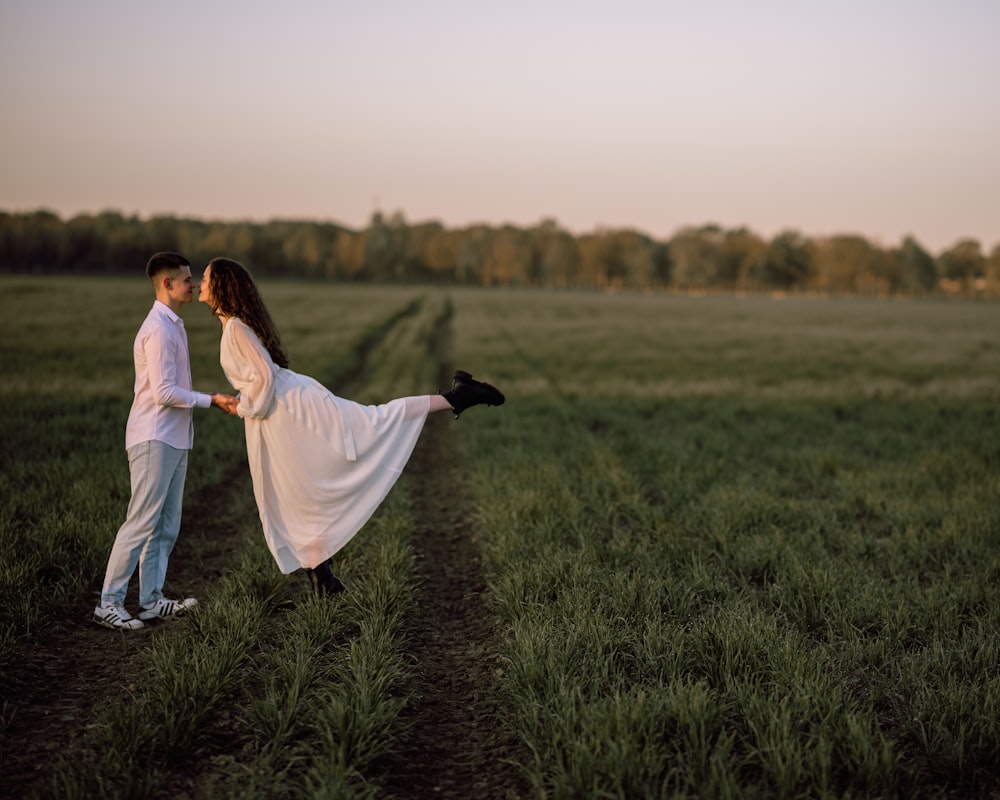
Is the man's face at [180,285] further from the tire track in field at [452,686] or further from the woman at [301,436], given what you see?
the tire track in field at [452,686]

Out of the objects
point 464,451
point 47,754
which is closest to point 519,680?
point 47,754

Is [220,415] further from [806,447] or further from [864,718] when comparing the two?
[864,718]

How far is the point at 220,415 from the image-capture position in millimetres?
11977

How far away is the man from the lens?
14.9 ft

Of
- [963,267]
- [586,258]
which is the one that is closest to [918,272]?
[963,267]

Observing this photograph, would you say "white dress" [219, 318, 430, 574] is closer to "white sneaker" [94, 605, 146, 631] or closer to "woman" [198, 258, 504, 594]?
"woman" [198, 258, 504, 594]

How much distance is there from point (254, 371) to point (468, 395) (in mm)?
1442

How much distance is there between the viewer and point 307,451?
4.69 m

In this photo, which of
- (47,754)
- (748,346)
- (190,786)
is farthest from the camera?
(748,346)

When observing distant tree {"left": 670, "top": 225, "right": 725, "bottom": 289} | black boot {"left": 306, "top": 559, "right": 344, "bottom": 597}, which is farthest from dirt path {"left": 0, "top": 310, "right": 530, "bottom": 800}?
distant tree {"left": 670, "top": 225, "right": 725, "bottom": 289}

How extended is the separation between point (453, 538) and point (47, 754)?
3891mm

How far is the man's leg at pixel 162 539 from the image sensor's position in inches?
188

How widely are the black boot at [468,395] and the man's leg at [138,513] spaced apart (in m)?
1.97

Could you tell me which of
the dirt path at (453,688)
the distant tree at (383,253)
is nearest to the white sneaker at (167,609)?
the dirt path at (453,688)
